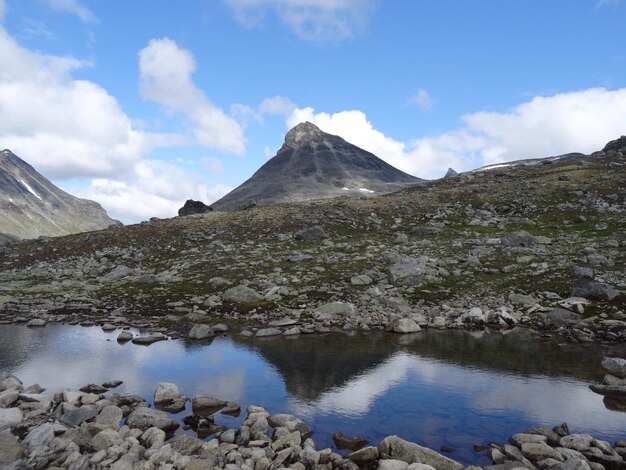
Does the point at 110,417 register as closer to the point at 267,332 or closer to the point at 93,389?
the point at 93,389

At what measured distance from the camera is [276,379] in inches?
768

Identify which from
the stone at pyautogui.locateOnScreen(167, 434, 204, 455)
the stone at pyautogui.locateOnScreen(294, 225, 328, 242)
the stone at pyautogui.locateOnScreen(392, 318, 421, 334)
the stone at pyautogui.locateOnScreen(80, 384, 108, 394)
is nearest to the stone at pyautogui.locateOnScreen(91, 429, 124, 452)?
the stone at pyautogui.locateOnScreen(167, 434, 204, 455)

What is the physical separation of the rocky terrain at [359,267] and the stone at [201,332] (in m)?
0.08

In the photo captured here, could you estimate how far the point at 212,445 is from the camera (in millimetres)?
13312

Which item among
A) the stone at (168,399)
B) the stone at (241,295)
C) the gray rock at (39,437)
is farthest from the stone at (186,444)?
the stone at (241,295)

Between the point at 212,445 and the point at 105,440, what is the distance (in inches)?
127

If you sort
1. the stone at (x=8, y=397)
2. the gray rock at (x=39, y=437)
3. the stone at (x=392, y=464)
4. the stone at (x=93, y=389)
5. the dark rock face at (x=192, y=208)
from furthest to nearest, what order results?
the dark rock face at (x=192, y=208) → the stone at (x=93, y=389) → the stone at (x=8, y=397) → the gray rock at (x=39, y=437) → the stone at (x=392, y=464)

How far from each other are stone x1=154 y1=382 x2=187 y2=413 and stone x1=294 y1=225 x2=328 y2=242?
36322mm

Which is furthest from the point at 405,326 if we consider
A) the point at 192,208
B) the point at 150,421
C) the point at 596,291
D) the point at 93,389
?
the point at 192,208

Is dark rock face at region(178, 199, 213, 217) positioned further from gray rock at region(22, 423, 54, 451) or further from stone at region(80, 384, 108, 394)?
gray rock at region(22, 423, 54, 451)

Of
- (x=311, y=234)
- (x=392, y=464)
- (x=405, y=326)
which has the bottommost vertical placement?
(x=392, y=464)

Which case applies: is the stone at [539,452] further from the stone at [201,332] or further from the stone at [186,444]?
the stone at [201,332]

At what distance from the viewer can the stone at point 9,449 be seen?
12.4 meters

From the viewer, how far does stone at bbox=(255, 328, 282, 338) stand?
2656 centimetres
